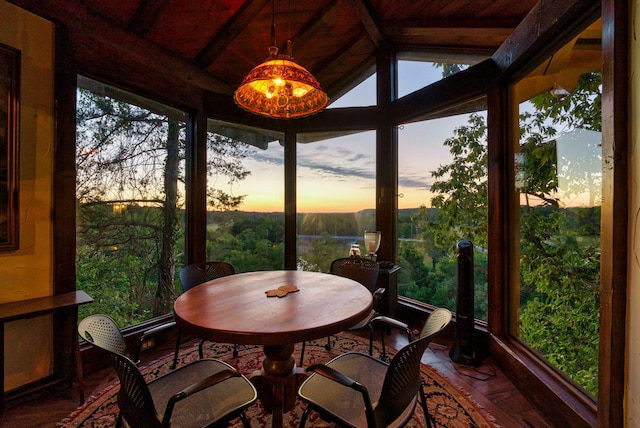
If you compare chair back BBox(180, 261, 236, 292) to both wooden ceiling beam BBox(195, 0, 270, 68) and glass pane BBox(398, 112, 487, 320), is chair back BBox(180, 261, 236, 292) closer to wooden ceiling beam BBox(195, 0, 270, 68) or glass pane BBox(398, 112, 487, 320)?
glass pane BBox(398, 112, 487, 320)

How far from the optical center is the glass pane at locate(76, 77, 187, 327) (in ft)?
8.13

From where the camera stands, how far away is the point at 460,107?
2932mm

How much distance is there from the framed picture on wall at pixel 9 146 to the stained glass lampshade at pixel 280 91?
1492 millimetres

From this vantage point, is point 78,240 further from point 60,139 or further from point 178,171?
point 178,171

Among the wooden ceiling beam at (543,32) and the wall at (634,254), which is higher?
the wooden ceiling beam at (543,32)

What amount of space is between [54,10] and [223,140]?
1706mm

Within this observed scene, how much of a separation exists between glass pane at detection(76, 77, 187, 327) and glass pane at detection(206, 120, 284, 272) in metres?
0.39

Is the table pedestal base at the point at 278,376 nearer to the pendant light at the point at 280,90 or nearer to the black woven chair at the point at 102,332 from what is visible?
the black woven chair at the point at 102,332

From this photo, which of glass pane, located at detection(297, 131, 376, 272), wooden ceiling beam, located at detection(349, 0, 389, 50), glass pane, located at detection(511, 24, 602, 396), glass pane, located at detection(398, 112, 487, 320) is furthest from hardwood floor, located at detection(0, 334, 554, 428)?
wooden ceiling beam, located at detection(349, 0, 389, 50)

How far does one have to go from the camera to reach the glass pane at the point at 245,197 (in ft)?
11.3

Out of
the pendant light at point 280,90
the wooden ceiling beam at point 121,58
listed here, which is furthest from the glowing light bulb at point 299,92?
the wooden ceiling beam at point 121,58

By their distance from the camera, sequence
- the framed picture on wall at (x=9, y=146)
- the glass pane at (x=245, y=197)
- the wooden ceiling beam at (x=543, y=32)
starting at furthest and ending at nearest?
the glass pane at (x=245, y=197) → the framed picture on wall at (x=9, y=146) → the wooden ceiling beam at (x=543, y=32)

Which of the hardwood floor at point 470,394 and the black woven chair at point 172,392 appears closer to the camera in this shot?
the black woven chair at point 172,392

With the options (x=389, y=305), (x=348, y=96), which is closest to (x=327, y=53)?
(x=348, y=96)
